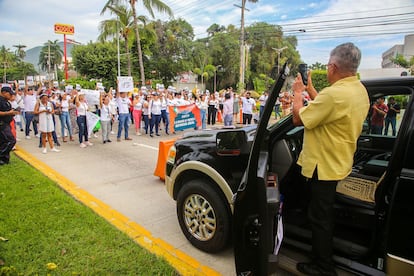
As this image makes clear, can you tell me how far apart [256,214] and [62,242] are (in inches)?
98.2

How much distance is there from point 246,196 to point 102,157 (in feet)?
21.4

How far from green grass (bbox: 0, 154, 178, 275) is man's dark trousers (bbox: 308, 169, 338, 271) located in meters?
1.39

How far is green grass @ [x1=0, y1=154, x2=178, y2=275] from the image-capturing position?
2.87 m

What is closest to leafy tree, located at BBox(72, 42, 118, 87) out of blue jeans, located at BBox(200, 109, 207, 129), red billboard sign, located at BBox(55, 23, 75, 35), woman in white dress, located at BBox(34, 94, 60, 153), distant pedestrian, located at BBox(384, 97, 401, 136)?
blue jeans, located at BBox(200, 109, 207, 129)

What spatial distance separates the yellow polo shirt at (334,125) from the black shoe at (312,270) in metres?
0.73

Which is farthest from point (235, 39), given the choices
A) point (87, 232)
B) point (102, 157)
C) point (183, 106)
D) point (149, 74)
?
point (87, 232)

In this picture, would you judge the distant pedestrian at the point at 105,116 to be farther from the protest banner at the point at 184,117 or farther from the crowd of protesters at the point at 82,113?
the protest banner at the point at 184,117

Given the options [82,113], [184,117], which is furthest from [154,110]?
[82,113]

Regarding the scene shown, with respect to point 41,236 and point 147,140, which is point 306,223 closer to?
point 41,236

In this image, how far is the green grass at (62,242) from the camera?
9.40 ft

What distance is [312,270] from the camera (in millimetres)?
2320

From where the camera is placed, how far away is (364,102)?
2213 millimetres

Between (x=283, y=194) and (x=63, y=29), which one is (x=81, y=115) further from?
(x=63, y=29)

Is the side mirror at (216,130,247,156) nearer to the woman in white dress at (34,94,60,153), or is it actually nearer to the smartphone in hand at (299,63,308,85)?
the smartphone in hand at (299,63,308,85)
